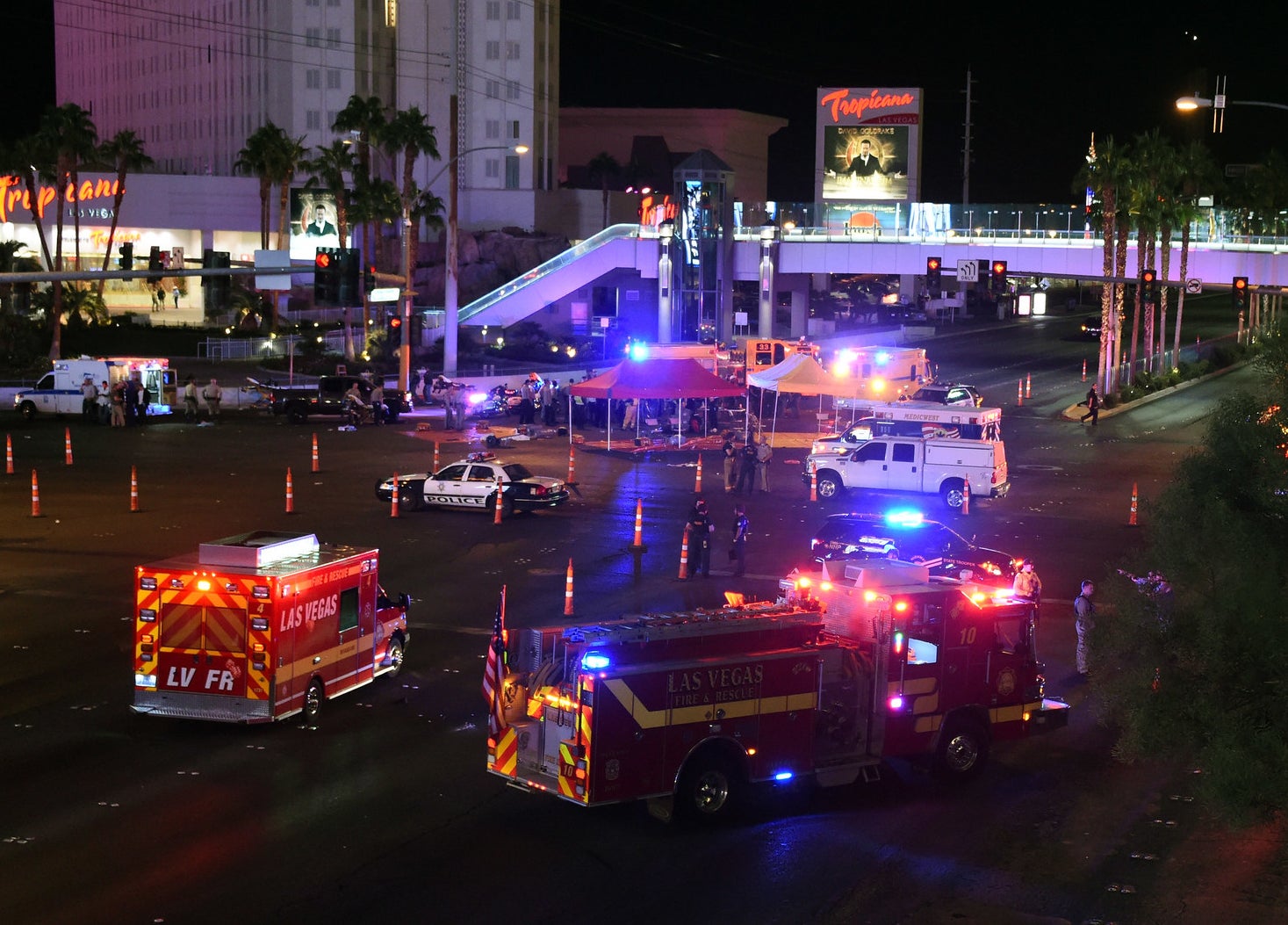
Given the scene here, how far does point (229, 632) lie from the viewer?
53.2 ft

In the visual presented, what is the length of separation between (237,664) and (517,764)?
4.16 meters

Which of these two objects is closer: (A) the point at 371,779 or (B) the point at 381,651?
(A) the point at 371,779

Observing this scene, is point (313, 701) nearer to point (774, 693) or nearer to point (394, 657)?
point (394, 657)

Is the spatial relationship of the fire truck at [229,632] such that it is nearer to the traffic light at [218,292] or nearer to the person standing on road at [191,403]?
the person standing on road at [191,403]

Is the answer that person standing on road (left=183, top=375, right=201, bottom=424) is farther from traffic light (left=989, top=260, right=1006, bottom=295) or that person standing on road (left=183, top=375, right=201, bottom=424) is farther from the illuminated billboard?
the illuminated billboard

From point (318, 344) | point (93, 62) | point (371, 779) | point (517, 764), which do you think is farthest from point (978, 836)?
point (93, 62)

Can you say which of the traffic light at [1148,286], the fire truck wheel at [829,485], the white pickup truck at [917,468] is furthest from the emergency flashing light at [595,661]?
the traffic light at [1148,286]

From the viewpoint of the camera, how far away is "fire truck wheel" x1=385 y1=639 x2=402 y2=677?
19.0 metres

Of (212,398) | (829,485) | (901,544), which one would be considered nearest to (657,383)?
(829,485)

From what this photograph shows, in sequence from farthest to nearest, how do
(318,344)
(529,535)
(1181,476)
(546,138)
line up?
(546,138) → (318,344) → (529,535) → (1181,476)

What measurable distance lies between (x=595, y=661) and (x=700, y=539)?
504 inches

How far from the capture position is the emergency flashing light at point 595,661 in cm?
A: 1315

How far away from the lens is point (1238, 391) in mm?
11070

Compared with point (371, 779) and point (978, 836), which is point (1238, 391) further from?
point (371, 779)
